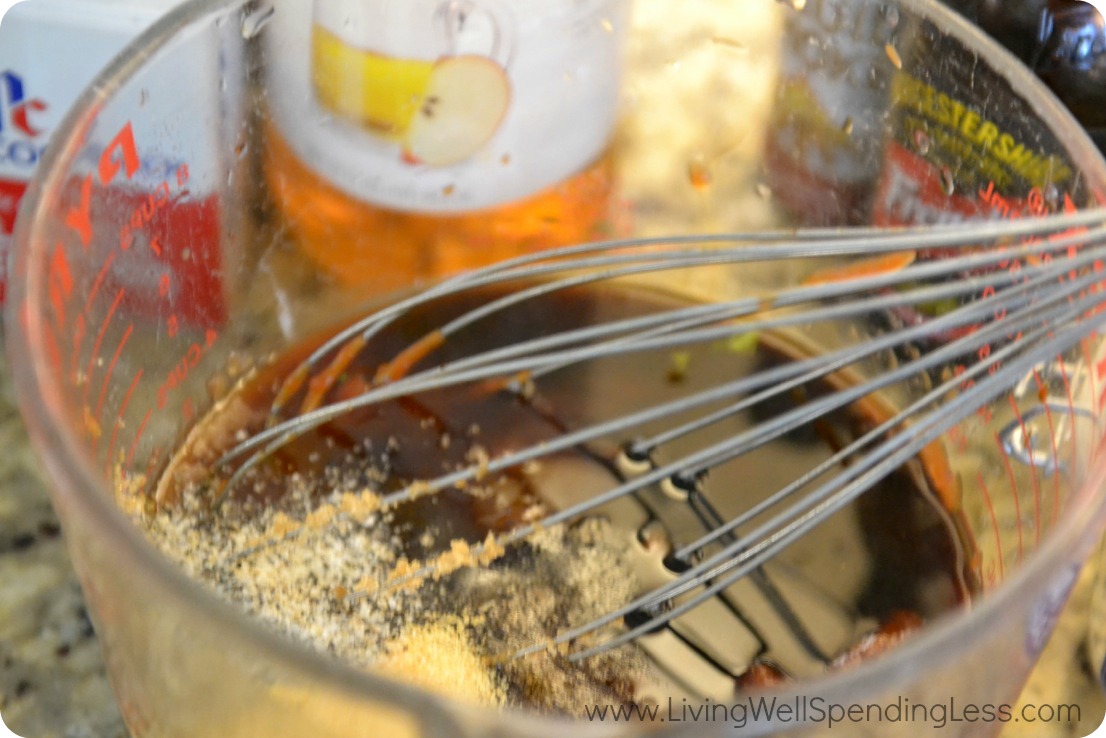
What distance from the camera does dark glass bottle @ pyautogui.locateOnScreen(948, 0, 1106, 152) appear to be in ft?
1.81

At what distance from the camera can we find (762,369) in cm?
59

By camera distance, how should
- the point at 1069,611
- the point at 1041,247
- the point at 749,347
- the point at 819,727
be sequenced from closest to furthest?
1. the point at 819,727
2. the point at 1041,247
3. the point at 1069,611
4. the point at 749,347

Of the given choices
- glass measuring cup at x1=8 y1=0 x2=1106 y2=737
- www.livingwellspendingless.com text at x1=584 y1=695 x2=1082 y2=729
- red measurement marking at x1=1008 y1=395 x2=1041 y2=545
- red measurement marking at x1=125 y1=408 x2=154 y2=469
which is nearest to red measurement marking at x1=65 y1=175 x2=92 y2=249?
glass measuring cup at x1=8 y1=0 x2=1106 y2=737

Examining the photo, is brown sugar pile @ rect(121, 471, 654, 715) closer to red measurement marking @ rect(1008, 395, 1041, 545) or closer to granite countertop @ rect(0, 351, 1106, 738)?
granite countertop @ rect(0, 351, 1106, 738)

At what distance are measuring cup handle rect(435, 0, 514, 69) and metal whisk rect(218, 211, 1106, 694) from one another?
11 centimetres

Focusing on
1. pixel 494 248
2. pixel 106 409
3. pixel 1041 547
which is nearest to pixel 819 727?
pixel 1041 547

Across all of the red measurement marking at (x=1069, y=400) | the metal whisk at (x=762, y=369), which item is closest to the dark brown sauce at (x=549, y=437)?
the metal whisk at (x=762, y=369)

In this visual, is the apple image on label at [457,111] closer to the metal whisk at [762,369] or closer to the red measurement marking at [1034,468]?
the metal whisk at [762,369]

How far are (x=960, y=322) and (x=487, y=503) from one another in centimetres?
22

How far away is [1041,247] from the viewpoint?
0.37 m

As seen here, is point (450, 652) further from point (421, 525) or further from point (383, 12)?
point (383, 12)

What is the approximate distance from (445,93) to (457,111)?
1 cm

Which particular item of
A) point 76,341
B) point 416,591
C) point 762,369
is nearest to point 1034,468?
point 762,369

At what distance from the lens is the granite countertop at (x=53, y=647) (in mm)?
436
